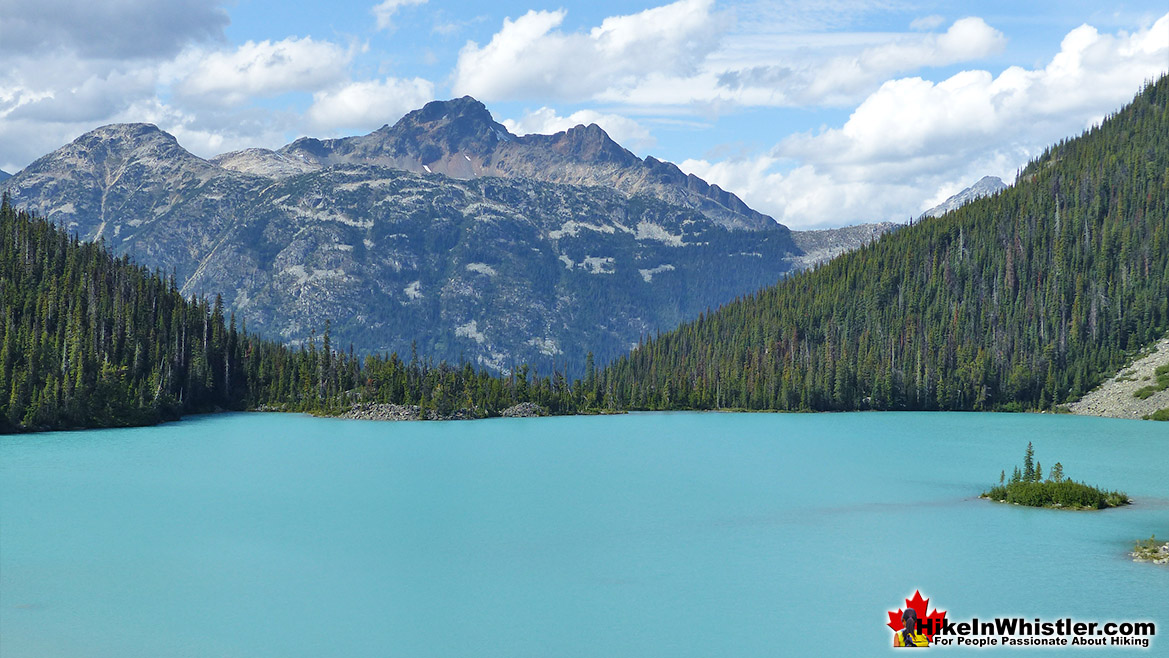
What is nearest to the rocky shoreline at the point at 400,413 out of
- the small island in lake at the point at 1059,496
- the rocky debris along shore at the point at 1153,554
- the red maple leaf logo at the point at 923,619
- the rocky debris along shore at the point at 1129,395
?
the rocky debris along shore at the point at 1129,395

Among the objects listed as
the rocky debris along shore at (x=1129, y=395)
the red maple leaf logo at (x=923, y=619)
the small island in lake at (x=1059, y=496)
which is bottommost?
the red maple leaf logo at (x=923, y=619)

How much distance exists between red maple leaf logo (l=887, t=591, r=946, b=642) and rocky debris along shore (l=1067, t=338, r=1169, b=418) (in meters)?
139

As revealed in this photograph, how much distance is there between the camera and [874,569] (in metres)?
45.2

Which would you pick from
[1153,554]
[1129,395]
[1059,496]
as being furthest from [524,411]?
[1153,554]

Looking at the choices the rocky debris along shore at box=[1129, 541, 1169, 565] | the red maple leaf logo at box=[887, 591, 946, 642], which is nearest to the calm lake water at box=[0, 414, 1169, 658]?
the red maple leaf logo at box=[887, 591, 946, 642]

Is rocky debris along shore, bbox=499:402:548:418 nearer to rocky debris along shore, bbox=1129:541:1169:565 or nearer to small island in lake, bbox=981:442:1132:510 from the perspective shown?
→ small island in lake, bbox=981:442:1132:510

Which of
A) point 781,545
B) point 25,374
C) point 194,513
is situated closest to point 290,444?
point 25,374

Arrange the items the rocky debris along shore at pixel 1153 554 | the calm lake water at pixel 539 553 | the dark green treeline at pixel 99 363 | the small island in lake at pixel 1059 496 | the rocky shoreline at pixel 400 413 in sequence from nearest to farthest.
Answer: the calm lake water at pixel 539 553 < the rocky debris along shore at pixel 1153 554 < the small island in lake at pixel 1059 496 < the dark green treeline at pixel 99 363 < the rocky shoreline at pixel 400 413

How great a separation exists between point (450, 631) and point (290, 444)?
276 ft

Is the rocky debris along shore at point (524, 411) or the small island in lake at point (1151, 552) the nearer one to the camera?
the small island in lake at point (1151, 552)

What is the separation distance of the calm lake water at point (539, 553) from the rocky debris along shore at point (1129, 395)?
70428 millimetres

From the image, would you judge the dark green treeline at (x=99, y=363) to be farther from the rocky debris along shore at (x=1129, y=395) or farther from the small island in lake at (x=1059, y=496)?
the small island in lake at (x=1059, y=496)

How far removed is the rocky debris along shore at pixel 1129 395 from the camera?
15838 cm

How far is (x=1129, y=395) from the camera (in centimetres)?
16862
